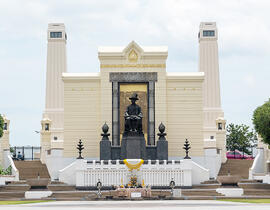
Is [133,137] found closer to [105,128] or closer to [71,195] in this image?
[105,128]

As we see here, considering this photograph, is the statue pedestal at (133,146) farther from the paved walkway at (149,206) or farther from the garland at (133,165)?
the paved walkway at (149,206)

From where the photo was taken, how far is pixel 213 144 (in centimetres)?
5344

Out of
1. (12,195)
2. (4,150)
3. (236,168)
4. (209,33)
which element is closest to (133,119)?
(236,168)

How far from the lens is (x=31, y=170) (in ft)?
176

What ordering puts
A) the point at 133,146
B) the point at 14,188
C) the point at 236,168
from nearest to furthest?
1. the point at 14,188
2. the point at 133,146
3. the point at 236,168

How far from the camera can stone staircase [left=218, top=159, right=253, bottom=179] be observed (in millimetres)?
51450

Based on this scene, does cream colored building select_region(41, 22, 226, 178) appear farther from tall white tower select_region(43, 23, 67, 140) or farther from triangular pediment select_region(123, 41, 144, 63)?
tall white tower select_region(43, 23, 67, 140)

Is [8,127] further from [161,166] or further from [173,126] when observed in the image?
[161,166]

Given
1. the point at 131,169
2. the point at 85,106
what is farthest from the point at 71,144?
the point at 131,169

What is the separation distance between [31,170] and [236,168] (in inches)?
747

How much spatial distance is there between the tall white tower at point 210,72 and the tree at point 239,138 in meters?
Answer: 8.74

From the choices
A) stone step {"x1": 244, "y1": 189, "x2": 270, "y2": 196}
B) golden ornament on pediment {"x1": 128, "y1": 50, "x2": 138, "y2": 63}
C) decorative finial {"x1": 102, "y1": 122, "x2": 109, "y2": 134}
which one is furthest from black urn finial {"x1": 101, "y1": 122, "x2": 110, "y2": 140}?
stone step {"x1": 244, "y1": 189, "x2": 270, "y2": 196}

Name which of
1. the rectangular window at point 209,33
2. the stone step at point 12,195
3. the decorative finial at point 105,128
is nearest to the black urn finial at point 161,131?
the decorative finial at point 105,128

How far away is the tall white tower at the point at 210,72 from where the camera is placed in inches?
2788
